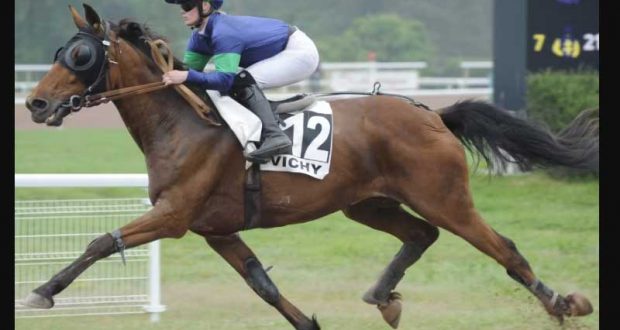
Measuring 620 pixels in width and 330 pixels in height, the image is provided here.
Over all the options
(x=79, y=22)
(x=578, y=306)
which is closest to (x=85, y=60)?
(x=79, y=22)

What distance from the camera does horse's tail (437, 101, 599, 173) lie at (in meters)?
6.60

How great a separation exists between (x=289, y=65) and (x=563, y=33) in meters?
7.32

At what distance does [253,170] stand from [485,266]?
3.76m

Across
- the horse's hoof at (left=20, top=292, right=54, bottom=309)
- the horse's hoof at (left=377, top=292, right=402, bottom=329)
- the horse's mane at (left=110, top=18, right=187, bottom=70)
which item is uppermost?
the horse's mane at (left=110, top=18, right=187, bottom=70)

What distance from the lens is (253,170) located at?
5945mm

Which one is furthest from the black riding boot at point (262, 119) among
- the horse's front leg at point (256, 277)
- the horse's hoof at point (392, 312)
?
the horse's hoof at point (392, 312)

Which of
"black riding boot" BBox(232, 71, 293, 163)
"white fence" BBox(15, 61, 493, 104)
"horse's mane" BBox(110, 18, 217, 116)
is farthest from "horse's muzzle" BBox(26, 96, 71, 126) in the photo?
"white fence" BBox(15, 61, 493, 104)

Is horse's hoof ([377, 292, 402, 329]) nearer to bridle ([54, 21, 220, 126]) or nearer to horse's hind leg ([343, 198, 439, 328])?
horse's hind leg ([343, 198, 439, 328])

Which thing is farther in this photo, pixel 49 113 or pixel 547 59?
pixel 547 59

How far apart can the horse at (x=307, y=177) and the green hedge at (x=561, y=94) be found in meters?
6.16

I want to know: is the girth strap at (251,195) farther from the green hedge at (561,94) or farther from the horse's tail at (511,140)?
the green hedge at (561,94)

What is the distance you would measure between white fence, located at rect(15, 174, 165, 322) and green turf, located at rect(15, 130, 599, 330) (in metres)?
0.15

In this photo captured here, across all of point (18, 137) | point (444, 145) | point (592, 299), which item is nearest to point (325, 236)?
point (592, 299)
